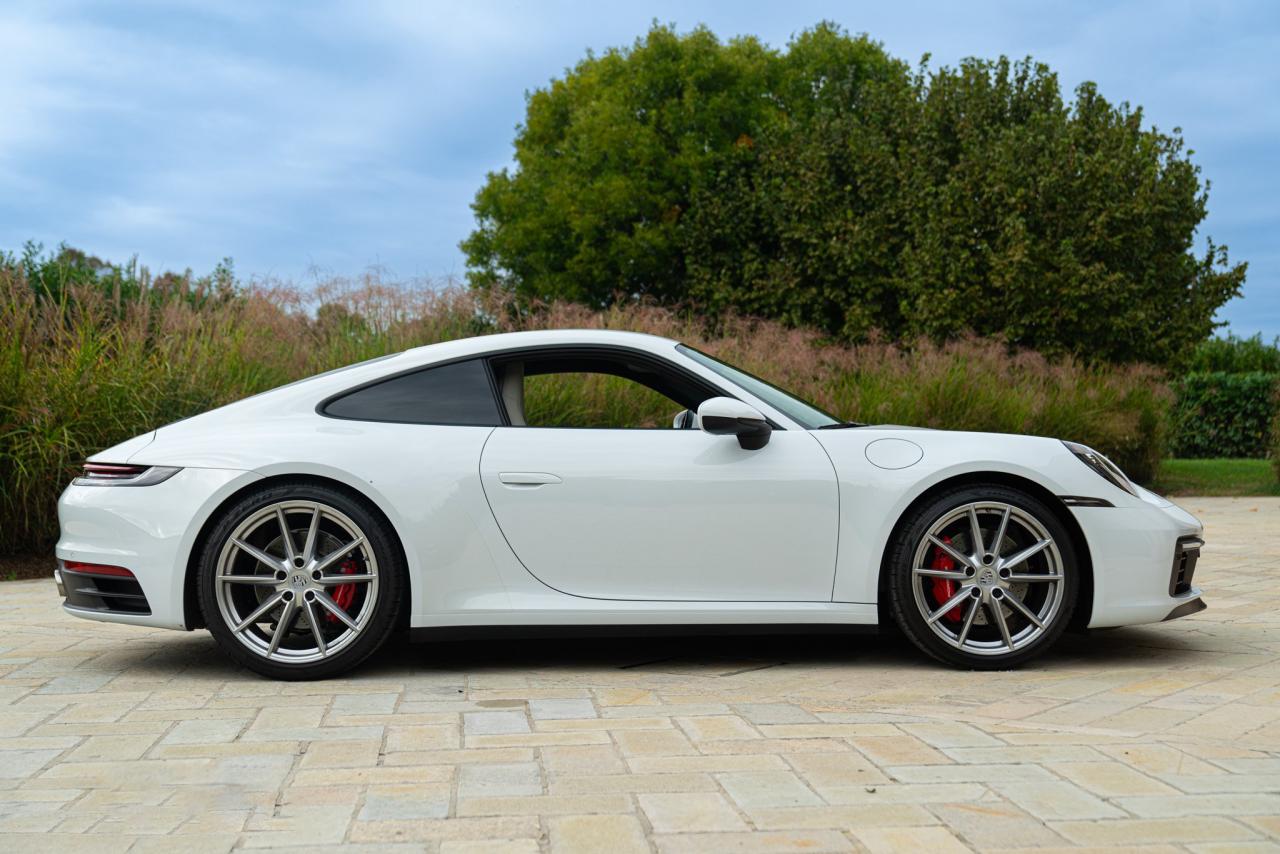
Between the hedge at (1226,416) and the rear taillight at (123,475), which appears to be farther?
the hedge at (1226,416)

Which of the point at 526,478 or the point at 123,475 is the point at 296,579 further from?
the point at 526,478

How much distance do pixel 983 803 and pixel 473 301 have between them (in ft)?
→ 31.6

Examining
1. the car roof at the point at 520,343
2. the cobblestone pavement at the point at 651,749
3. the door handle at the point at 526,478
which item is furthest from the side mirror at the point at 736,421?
the cobblestone pavement at the point at 651,749

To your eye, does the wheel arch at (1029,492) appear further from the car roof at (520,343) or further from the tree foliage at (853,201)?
the tree foliage at (853,201)

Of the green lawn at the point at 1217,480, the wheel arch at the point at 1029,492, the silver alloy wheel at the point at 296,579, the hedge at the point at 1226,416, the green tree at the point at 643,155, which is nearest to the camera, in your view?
the silver alloy wheel at the point at 296,579

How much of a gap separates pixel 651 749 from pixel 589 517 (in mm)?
1200

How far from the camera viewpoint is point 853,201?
32.3m

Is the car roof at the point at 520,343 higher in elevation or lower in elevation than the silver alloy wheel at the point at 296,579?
higher

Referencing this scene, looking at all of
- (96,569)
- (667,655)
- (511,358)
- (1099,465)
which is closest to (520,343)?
(511,358)

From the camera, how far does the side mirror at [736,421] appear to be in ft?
15.0

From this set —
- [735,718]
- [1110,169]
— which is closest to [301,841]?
[735,718]

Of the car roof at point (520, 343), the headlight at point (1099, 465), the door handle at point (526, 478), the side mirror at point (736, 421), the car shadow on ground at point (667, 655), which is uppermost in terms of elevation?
the car roof at point (520, 343)

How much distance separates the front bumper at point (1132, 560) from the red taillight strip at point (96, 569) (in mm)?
3544

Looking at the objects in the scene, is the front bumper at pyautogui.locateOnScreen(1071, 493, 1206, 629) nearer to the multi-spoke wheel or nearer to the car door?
the multi-spoke wheel
